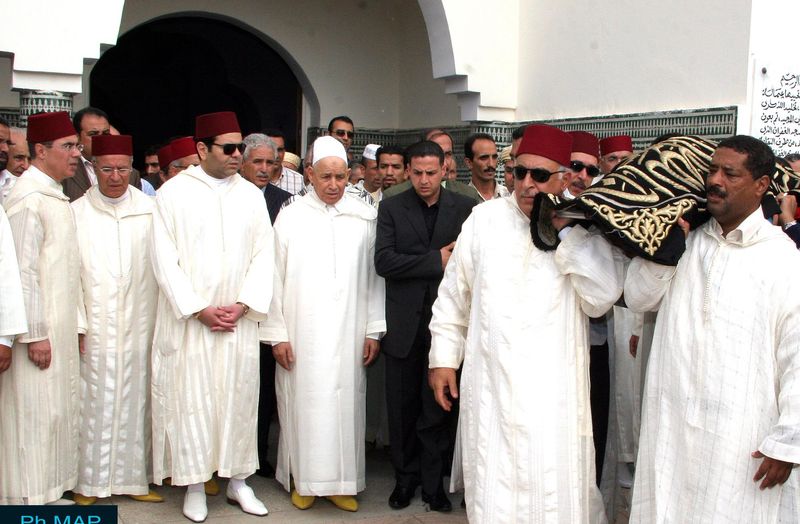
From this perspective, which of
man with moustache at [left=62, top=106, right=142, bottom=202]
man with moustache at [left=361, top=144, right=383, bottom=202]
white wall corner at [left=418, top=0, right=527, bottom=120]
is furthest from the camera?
white wall corner at [left=418, top=0, right=527, bottom=120]

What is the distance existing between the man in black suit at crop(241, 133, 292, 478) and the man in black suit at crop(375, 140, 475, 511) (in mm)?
892

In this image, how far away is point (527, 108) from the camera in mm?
7914

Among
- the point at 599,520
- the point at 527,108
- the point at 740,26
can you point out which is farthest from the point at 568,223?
the point at 527,108

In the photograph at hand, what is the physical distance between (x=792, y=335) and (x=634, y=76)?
13.8ft

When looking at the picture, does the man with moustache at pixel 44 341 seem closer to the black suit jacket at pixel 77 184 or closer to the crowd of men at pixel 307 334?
the crowd of men at pixel 307 334

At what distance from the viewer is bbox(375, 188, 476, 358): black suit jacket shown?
4.74 metres

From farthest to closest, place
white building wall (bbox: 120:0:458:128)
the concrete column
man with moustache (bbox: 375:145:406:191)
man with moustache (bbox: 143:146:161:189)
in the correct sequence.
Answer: white building wall (bbox: 120:0:458:128) < man with moustache (bbox: 143:146:161:189) < the concrete column < man with moustache (bbox: 375:145:406:191)

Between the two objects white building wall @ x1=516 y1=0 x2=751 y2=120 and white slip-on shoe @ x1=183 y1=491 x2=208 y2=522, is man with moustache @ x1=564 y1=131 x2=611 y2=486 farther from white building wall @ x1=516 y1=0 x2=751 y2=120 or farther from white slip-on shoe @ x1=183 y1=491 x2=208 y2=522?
white building wall @ x1=516 y1=0 x2=751 y2=120

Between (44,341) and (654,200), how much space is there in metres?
2.85

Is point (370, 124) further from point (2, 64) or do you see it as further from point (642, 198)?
point (642, 198)

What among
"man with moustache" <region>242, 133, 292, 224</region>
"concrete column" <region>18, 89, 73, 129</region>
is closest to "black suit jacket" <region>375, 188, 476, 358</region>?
"man with moustache" <region>242, 133, 292, 224</region>

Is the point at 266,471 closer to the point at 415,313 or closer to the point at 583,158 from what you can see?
the point at 415,313

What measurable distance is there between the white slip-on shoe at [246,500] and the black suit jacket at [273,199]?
1.68 m

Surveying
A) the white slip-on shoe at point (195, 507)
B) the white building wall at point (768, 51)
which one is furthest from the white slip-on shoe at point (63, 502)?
the white building wall at point (768, 51)
